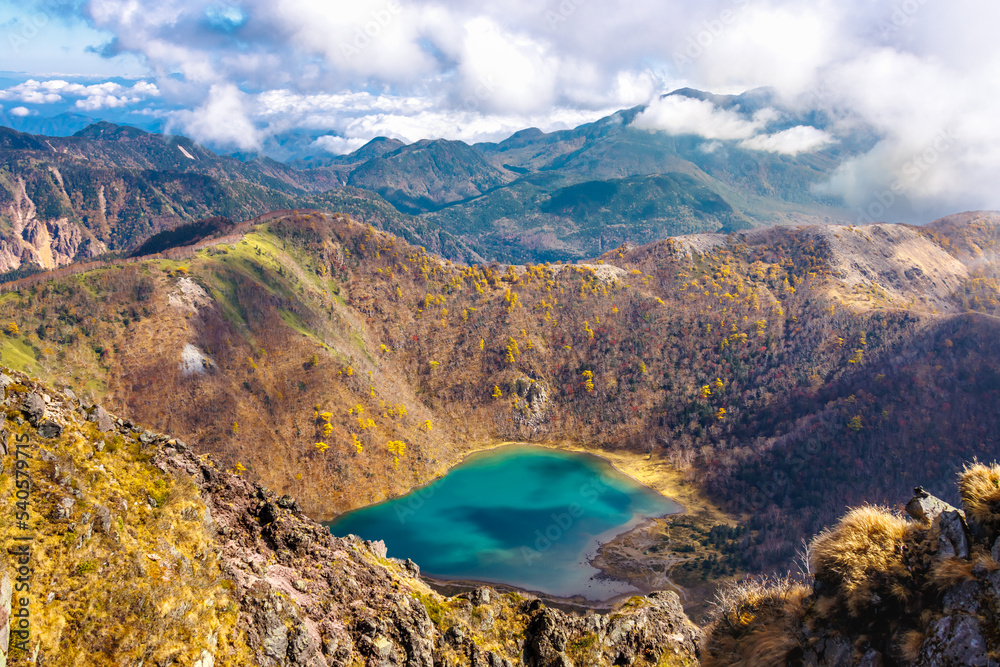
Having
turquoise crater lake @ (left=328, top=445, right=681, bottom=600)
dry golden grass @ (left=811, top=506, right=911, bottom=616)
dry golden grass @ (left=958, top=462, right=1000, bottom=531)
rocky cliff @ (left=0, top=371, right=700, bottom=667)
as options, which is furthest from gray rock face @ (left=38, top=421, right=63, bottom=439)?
turquoise crater lake @ (left=328, top=445, right=681, bottom=600)

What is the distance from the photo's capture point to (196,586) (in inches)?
757

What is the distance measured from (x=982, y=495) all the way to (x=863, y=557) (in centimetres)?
371

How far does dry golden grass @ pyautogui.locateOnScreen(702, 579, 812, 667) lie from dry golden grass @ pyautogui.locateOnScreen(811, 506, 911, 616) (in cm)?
206

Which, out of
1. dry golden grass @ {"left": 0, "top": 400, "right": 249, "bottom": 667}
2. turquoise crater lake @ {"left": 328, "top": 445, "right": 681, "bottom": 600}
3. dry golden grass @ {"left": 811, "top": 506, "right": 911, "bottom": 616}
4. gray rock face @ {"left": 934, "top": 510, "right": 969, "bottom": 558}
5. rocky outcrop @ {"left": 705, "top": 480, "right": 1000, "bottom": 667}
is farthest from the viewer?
turquoise crater lake @ {"left": 328, "top": 445, "right": 681, "bottom": 600}

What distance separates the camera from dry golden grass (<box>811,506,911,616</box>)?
52.5ft

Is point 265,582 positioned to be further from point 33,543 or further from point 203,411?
point 203,411

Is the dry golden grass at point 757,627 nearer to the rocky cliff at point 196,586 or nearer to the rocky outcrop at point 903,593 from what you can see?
the rocky outcrop at point 903,593

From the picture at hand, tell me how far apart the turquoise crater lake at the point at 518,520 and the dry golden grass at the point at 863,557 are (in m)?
53.2

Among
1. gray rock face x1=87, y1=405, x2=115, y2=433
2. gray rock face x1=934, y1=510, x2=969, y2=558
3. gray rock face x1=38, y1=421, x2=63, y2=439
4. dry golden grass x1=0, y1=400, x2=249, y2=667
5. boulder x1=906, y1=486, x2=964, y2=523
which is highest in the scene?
gray rock face x1=87, y1=405, x2=115, y2=433

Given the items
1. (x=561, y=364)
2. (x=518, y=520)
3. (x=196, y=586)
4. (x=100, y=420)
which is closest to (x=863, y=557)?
(x=196, y=586)

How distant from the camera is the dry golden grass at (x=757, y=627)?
1775 cm

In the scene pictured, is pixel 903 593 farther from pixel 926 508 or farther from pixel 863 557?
pixel 926 508

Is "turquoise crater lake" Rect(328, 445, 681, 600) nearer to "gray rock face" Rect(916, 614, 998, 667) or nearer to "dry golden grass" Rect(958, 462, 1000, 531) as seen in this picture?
"gray rock face" Rect(916, 614, 998, 667)

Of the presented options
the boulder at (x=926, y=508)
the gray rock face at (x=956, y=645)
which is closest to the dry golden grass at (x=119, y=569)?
the gray rock face at (x=956, y=645)
